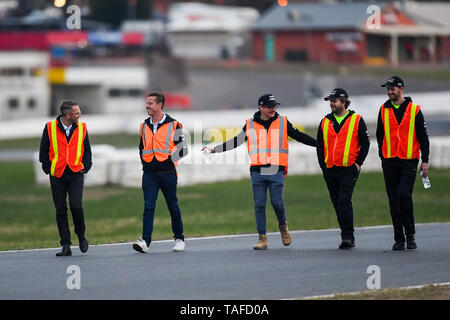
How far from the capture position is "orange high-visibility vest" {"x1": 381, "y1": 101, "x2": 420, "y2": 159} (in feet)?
34.2

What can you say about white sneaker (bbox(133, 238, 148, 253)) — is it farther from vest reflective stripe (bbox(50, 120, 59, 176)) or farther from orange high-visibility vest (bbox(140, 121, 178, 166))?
vest reflective stripe (bbox(50, 120, 59, 176))

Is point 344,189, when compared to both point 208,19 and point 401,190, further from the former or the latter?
point 208,19

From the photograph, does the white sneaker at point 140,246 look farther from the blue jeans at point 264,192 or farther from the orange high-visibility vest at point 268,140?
the orange high-visibility vest at point 268,140

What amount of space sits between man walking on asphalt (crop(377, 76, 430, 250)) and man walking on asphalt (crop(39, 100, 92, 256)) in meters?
3.34

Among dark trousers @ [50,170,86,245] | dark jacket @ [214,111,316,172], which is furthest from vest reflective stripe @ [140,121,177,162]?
dark trousers @ [50,170,86,245]

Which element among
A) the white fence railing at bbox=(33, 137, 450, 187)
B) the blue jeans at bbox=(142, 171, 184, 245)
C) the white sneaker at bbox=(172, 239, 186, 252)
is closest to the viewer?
the blue jeans at bbox=(142, 171, 184, 245)

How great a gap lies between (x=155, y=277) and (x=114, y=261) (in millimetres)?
1207

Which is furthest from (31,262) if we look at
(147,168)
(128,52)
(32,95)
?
(128,52)

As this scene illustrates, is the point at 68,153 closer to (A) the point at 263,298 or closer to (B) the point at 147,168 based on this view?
(B) the point at 147,168

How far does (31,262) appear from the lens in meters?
10.0

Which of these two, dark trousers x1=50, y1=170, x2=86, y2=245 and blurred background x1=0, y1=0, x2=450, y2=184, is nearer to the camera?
dark trousers x1=50, y1=170, x2=86, y2=245

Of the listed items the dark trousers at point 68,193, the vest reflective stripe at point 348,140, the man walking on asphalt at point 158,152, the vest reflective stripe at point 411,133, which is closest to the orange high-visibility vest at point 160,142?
the man walking on asphalt at point 158,152

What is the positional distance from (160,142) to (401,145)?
2647 millimetres
